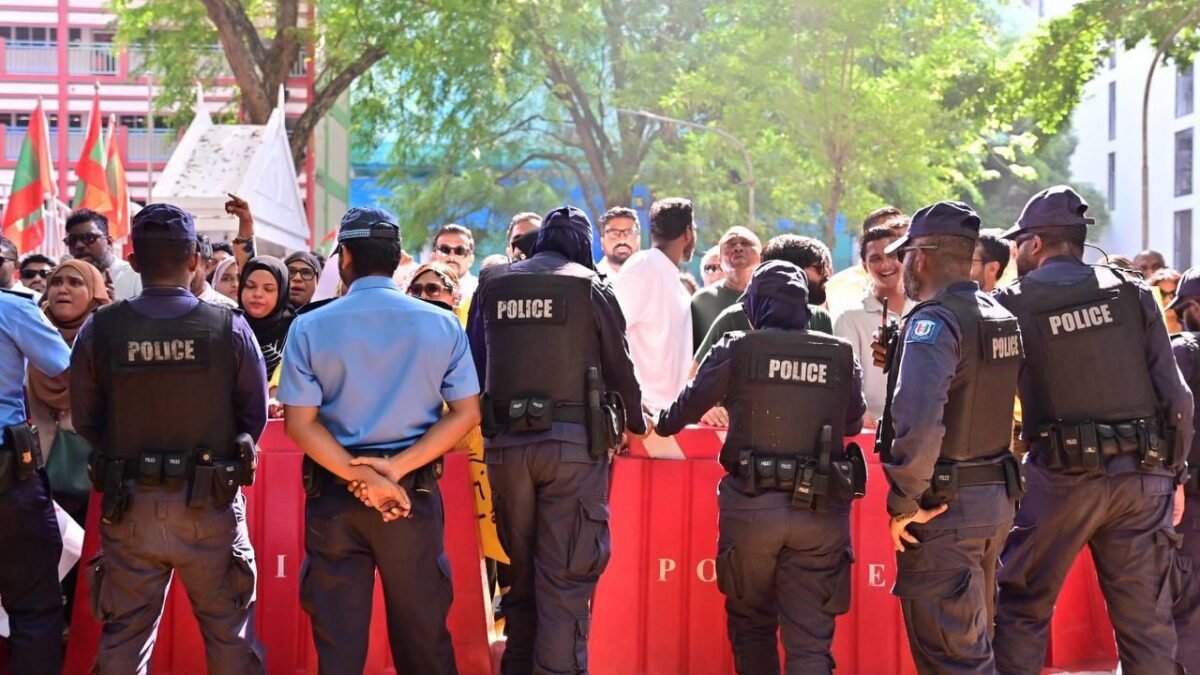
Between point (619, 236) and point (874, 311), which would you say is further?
point (619, 236)

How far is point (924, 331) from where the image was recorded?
489 centimetres

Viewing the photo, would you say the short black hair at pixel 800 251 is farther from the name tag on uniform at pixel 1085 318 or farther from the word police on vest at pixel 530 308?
the word police on vest at pixel 530 308

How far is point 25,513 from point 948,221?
4.06m

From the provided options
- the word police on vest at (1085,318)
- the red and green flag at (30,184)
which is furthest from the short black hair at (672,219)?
the red and green flag at (30,184)

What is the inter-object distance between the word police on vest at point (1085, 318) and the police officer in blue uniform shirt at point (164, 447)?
3.33 meters

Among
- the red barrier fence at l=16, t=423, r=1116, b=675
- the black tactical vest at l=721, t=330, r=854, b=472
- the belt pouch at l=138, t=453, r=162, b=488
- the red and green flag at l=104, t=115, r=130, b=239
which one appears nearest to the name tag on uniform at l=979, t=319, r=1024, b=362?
the black tactical vest at l=721, t=330, r=854, b=472

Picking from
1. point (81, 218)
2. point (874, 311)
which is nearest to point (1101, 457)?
point (874, 311)

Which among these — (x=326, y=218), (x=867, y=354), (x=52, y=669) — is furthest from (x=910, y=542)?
(x=326, y=218)

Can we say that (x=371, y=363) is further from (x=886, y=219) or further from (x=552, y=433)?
(x=886, y=219)

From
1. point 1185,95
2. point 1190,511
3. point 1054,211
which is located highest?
point 1185,95

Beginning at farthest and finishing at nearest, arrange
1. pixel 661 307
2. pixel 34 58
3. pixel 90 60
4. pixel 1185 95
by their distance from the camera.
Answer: pixel 1185 95 → pixel 34 58 → pixel 90 60 → pixel 661 307

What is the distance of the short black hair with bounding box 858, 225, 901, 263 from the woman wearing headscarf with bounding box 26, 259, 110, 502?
164 inches

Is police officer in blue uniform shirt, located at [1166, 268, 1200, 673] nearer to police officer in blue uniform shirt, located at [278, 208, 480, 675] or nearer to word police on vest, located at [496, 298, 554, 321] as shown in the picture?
word police on vest, located at [496, 298, 554, 321]

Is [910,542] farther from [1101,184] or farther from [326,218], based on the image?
[1101,184]
